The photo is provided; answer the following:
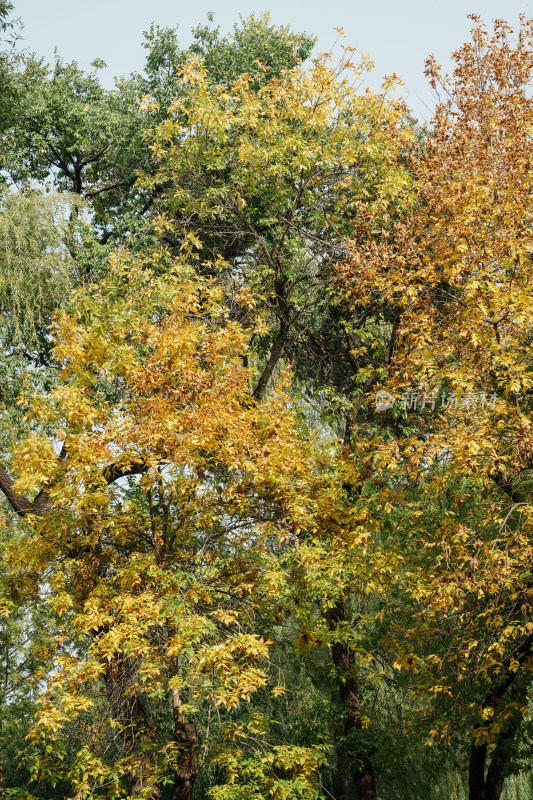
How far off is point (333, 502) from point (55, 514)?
11.2ft

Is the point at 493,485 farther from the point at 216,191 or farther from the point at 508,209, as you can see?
the point at 216,191

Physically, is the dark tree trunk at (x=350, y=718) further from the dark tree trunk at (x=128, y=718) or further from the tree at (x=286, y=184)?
the dark tree trunk at (x=128, y=718)

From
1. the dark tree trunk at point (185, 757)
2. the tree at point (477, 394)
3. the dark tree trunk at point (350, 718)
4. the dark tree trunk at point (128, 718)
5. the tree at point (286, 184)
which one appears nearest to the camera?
the tree at point (477, 394)

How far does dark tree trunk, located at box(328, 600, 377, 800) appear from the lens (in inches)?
432

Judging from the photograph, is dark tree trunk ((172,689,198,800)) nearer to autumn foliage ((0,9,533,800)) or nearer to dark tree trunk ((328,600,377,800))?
autumn foliage ((0,9,533,800))

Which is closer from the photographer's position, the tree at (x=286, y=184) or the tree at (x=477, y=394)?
the tree at (x=477, y=394)

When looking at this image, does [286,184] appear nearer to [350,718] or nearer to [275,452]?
[275,452]

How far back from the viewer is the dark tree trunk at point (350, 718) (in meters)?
11.0

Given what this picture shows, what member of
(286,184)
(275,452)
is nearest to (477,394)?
(275,452)

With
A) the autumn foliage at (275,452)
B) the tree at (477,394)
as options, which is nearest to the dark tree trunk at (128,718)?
the autumn foliage at (275,452)

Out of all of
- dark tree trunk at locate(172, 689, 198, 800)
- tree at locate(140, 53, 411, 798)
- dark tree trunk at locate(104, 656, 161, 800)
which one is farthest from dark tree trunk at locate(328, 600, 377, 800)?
dark tree trunk at locate(104, 656, 161, 800)

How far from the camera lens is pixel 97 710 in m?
10.5

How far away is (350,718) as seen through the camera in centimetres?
1143

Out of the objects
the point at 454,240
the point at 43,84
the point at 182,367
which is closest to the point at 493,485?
the point at 454,240
